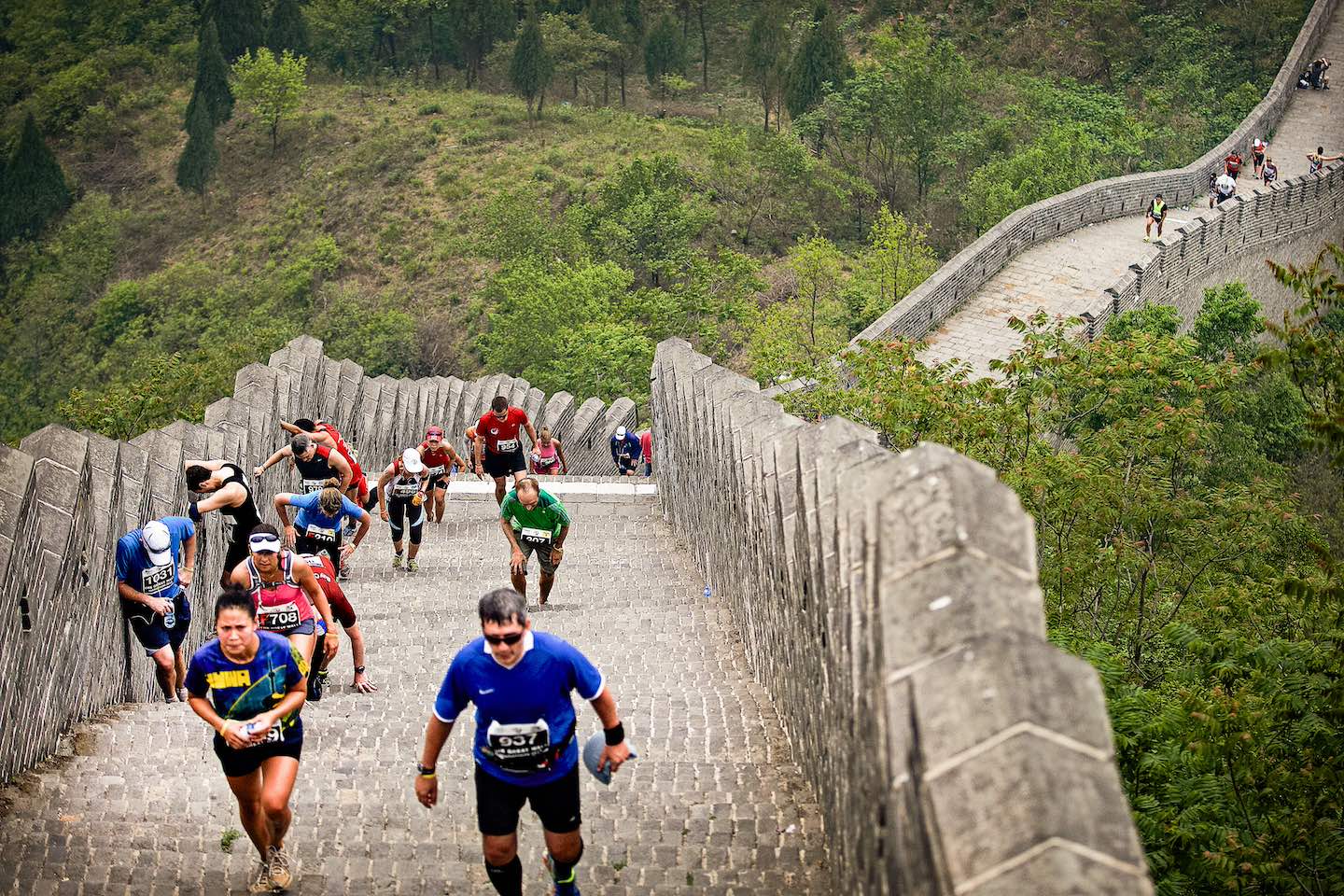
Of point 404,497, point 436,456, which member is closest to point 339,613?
point 404,497

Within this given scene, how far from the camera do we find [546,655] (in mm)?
6535

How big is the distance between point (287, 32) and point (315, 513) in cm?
5858

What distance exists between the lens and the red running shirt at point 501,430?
603 inches

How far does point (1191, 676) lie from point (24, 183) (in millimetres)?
57964

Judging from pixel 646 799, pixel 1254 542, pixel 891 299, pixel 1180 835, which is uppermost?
pixel 646 799

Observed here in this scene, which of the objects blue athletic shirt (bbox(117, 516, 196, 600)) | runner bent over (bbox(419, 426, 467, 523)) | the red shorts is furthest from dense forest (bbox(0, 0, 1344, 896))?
blue athletic shirt (bbox(117, 516, 196, 600))

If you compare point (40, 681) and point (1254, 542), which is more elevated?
point (40, 681)

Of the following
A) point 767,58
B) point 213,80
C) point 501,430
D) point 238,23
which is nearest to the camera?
point 501,430

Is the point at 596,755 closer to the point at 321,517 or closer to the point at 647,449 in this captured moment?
the point at 321,517

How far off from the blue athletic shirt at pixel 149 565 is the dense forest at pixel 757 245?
6.09 meters

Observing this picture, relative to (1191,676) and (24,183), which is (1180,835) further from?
(24,183)

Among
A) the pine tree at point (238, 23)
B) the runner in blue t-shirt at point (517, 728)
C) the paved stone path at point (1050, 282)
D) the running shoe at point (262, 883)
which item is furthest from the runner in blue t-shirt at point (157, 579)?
the pine tree at point (238, 23)

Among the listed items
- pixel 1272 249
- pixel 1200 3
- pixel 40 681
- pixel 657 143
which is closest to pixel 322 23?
pixel 657 143

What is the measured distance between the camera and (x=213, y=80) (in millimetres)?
63844
